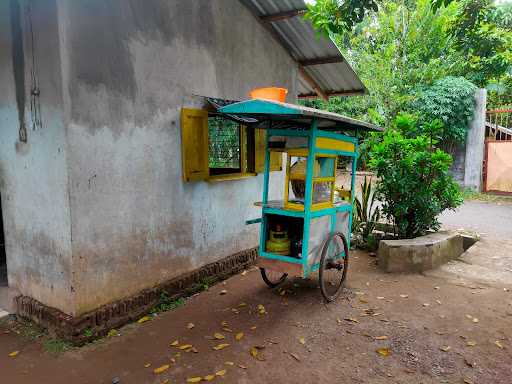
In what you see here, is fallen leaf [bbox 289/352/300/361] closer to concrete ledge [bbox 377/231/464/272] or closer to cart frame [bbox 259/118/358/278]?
cart frame [bbox 259/118/358/278]

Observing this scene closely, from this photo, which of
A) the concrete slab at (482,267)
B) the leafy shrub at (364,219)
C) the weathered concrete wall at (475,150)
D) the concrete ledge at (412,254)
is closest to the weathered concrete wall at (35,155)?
the concrete ledge at (412,254)

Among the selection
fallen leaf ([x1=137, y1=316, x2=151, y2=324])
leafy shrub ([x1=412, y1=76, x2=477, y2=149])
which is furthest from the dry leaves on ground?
leafy shrub ([x1=412, y1=76, x2=477, y2=149])

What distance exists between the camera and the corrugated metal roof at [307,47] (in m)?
5.48

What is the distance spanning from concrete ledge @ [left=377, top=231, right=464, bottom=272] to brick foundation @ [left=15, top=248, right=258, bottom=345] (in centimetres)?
263

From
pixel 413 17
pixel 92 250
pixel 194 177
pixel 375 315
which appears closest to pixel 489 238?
pixel 375 315

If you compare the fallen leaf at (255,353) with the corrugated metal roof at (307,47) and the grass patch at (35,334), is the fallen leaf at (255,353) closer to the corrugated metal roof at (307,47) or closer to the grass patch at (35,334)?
the grass patch at (35,334)

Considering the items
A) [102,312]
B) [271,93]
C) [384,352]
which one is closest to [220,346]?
[102,312]

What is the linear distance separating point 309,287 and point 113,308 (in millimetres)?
2418

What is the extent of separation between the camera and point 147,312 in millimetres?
4129

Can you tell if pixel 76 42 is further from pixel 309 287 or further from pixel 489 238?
pixel 489 238

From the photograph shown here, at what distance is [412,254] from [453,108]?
30.6 feet

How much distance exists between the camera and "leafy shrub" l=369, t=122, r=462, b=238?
577 cm

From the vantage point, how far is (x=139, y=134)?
13.0 feet

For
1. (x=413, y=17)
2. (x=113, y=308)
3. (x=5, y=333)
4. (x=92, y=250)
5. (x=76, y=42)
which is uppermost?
(x=413, y=17)
